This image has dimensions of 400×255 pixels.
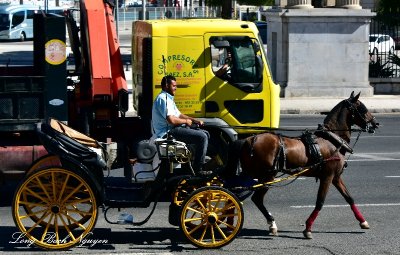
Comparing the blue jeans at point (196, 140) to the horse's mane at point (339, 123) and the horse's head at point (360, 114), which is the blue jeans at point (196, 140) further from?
the horse's head at point (360, 114)

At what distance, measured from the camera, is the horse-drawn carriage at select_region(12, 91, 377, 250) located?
37.4 ft

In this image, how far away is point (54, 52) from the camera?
44.3 feet

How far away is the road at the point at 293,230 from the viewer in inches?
457

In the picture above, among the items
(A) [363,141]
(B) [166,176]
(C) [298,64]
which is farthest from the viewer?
(C) [298,64]

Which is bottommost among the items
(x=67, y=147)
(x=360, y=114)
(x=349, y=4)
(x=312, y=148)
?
(x=312, y=148)

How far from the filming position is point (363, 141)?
21.8 m

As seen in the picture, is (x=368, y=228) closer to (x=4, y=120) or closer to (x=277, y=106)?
(x=277, y=106)

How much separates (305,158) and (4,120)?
13.1 feet

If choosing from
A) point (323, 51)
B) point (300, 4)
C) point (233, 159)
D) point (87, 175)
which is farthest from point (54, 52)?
point (300, 4)

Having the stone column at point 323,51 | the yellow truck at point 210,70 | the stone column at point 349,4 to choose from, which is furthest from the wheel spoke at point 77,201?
the stone column at point 349,4

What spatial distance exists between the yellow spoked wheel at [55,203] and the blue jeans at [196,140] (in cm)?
130

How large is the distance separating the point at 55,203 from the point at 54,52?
9.07 ft

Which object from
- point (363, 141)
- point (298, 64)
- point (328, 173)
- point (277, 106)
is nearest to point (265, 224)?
point (328, 173)

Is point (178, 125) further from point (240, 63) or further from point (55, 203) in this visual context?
point (240, 63)
